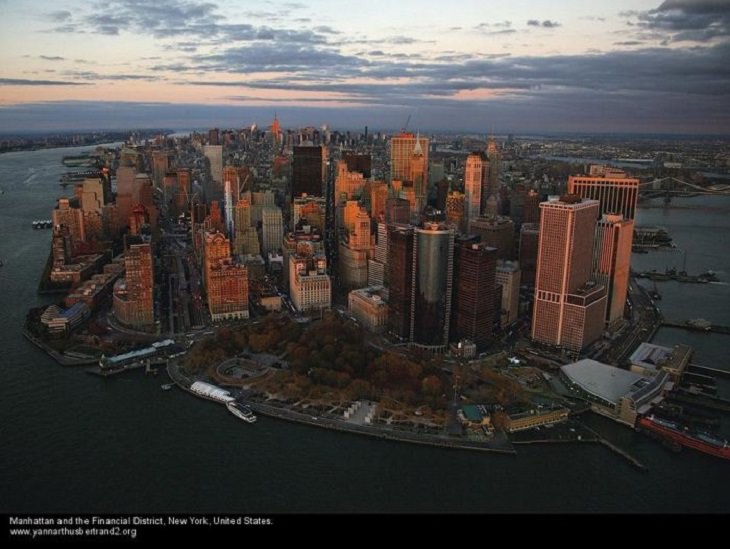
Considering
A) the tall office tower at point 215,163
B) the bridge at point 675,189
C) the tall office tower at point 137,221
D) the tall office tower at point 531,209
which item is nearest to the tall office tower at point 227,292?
the tall office tower at point 137,221

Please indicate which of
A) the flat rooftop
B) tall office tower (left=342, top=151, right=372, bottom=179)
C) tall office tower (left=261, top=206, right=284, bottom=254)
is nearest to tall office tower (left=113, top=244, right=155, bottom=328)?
tall office tower (left=261, top=206, right=284, bottom=254)

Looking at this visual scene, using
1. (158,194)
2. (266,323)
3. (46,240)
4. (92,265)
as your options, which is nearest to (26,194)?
(158,194)

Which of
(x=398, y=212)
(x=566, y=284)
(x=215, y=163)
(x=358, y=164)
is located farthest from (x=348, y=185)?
(x=566, y=284)

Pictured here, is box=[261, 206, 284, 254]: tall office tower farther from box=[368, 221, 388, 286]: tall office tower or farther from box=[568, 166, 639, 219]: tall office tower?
box=[568, 166, 639, 219]: tall office tower

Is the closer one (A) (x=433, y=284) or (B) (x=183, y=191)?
(A) (x=433, y=284)

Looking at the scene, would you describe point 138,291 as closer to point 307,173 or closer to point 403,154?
point 307,173

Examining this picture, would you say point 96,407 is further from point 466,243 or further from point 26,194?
point 26,194
